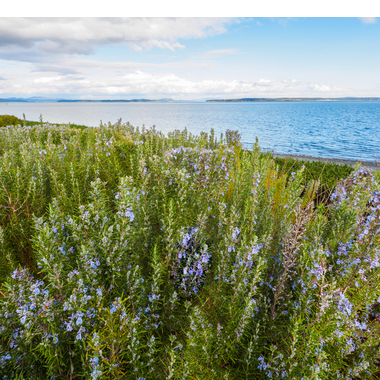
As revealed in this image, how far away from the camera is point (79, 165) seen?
13.6 feet

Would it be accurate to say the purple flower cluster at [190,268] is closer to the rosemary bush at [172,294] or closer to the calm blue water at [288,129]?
the rosemary bush at [172,294]

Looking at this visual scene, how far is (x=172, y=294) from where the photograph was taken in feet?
8.36

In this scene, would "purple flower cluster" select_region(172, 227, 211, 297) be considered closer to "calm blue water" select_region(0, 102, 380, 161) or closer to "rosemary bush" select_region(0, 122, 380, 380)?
"rosemary bush" select_region(0, 122, 380, 380)

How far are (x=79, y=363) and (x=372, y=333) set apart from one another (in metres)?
3.07

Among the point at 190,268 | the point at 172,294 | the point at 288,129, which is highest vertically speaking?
the point at 288,129

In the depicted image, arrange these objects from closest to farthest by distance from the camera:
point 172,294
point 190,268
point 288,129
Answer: point 172,294 → point 190,268 → point 288,129

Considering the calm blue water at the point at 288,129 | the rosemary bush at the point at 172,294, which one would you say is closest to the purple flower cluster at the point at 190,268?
the rosemary bush at the point at 172,294

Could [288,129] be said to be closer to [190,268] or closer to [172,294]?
[190,268]

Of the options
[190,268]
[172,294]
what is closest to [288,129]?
[190,268]

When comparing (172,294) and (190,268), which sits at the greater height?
(190,268)

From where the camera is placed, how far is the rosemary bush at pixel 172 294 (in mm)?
1731

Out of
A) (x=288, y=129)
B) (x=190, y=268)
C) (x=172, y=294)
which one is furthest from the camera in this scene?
(x=288, y=129)

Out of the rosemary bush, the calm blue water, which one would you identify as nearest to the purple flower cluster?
the rosemary bush

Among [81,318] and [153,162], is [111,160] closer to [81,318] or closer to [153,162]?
[153,162]
